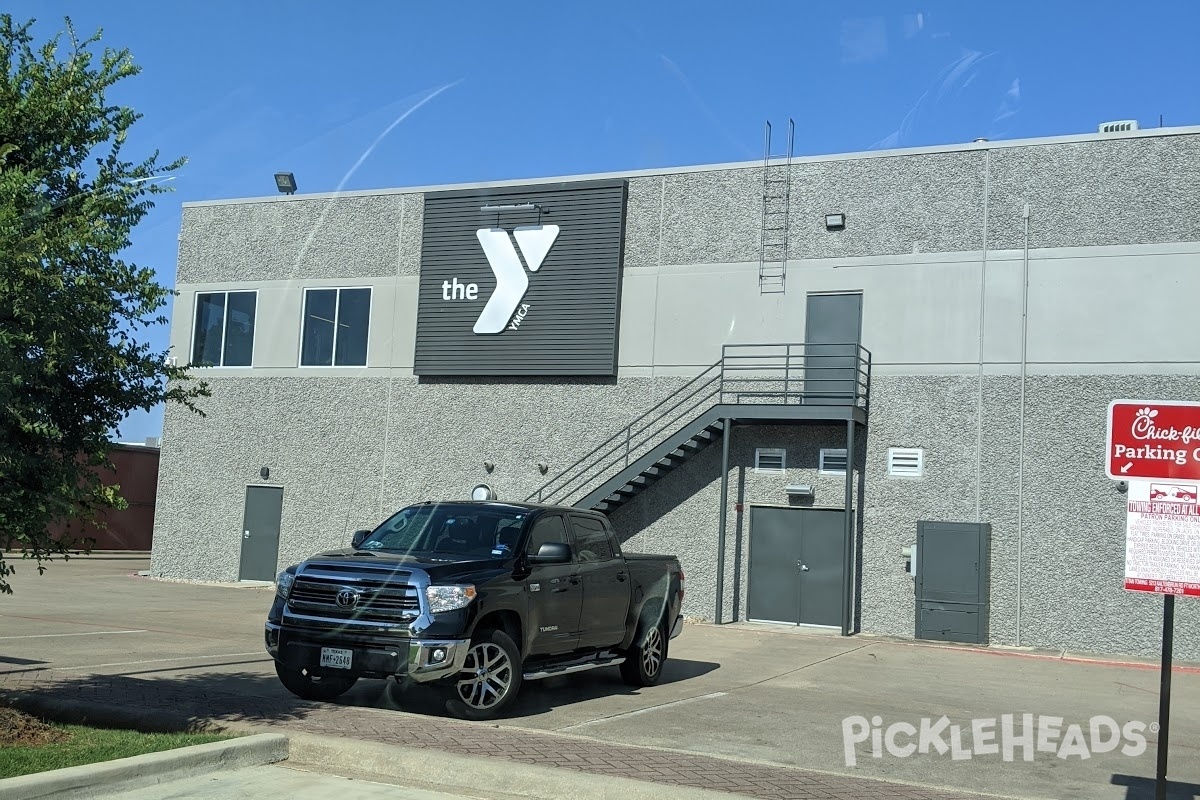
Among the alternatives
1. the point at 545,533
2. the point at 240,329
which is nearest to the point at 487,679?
the point at 545,533

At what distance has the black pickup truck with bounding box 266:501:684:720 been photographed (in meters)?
9.50

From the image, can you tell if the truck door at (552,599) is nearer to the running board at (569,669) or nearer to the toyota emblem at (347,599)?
the running board at (569,669)

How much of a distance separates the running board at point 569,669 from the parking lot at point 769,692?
0.32m

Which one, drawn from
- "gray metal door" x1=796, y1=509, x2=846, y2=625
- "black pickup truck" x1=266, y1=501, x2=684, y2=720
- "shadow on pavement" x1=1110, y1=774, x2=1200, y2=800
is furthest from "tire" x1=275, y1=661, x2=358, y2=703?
"gray metal door" x1=796, y1=509, x2=846, y2=625

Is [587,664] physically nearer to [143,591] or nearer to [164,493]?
[143,591]

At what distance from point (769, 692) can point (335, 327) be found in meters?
15.8

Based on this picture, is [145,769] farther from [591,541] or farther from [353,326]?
[353,326]

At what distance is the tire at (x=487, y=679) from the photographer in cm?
977

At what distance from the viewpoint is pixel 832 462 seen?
2148cm

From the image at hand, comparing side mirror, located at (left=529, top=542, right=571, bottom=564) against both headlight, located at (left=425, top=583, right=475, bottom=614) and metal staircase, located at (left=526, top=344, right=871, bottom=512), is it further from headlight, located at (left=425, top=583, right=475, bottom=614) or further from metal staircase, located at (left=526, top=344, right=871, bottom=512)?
metal staircase, located at (left=526, top=344, right=871, bottom=512)

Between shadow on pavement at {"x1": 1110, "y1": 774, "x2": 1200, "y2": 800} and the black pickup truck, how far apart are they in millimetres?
4718

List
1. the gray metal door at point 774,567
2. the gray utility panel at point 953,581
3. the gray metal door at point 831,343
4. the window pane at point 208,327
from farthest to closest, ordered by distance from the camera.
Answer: the window pane at point 208,327 → the gray metal door at point 774,567 → the gray metal door at point 831,343 → the gray utility panel at point 953,581

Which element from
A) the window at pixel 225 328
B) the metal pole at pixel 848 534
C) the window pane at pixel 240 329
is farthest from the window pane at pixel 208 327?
the metal pole at pixel 848 534

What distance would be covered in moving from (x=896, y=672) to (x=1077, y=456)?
6.27 meters
